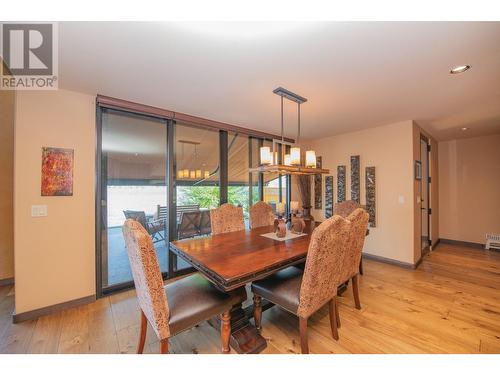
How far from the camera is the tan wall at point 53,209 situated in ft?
6.89

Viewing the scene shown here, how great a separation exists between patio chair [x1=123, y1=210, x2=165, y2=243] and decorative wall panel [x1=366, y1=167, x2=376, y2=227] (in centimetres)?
355

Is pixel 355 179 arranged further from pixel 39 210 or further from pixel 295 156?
pixel 39 210

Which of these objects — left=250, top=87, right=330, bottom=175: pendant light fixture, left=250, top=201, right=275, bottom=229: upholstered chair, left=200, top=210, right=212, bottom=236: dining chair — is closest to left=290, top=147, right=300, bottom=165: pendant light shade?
left=250, top=87, right=330, bottom=175: pendant light fixture

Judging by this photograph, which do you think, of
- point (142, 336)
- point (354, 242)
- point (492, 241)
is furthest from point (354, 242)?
point (492, 241)

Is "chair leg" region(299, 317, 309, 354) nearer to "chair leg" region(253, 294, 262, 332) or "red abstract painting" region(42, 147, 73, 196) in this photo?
"chair leg" region(253, 294, 262, 332)

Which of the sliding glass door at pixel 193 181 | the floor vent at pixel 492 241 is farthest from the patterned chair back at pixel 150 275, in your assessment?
the floor vent at pixel 492 241

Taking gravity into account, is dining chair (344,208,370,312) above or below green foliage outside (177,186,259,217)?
below

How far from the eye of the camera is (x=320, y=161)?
4.72 metres

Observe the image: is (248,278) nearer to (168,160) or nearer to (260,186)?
(168,160)

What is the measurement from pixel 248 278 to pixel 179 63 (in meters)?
1.83

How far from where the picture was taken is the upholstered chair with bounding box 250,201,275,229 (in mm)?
3223

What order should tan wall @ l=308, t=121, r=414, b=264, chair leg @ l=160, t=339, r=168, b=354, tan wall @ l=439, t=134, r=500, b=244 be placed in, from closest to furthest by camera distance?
chair leg @ l=160, t=339, r=168, b=354, tan wall @ l=308, t=121, r=414, b=264, tan wall @ l=439, t=134, r=500, b=244

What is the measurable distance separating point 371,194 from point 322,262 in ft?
9.47

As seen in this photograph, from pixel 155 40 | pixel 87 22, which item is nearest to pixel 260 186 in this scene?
pixel 155 40
